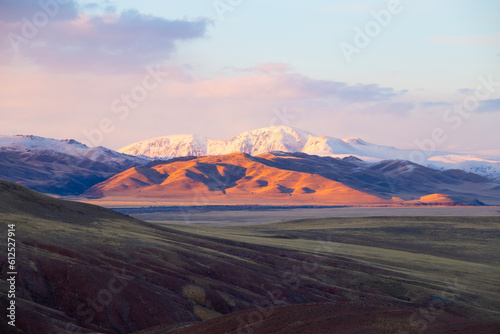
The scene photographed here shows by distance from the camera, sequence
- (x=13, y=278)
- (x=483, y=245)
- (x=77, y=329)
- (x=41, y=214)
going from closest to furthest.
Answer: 1. (x=77, y=329)
2. (x=13, y=278)
3. (x=41, y=214)
4. (x=483, y=245)

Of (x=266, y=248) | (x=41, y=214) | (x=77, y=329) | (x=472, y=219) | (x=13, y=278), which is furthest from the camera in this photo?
(x=472, y=219)

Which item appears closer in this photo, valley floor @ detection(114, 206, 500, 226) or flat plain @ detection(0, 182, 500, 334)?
flat plain @ detection(0, 182, 500, 334)

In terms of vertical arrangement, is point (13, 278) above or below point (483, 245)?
above

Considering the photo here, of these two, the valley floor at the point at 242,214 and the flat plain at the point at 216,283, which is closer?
the flat plain at the point at 216,283

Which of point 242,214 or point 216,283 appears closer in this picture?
point 216,283

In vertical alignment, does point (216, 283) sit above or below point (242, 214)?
above

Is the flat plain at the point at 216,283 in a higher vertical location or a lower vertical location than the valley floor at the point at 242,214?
higher

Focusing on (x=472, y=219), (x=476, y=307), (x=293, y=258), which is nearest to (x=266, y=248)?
(x=293, y=258)

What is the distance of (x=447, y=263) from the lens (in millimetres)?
75625

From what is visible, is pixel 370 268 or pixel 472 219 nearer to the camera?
pixel 370 268

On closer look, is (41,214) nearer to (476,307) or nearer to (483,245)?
(476,307)

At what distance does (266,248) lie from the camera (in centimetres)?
7325

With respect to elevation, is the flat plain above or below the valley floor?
above

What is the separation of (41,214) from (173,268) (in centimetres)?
2161
